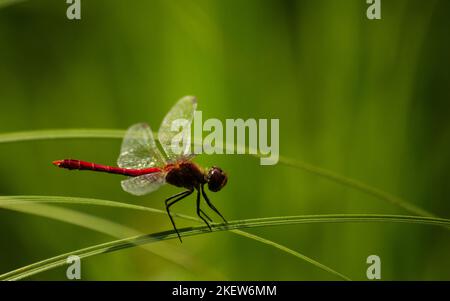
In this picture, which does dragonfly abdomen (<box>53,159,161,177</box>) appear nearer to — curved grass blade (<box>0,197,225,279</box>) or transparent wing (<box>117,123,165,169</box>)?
transparent wing (<box>117,123,165,169</box>)

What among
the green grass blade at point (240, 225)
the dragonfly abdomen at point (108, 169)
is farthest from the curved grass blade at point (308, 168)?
the dragonfly abdomen at point (108, 169)

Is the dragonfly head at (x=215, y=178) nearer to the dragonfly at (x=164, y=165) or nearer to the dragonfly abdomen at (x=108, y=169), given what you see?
the dragonfly at (x=164, y=165)

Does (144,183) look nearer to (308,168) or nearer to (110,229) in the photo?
(110,229)

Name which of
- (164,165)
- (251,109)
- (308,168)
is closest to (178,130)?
(164,165)

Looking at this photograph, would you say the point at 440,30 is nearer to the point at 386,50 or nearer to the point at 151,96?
the point at 386,50

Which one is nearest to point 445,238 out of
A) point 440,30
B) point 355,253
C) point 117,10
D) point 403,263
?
point 403,263

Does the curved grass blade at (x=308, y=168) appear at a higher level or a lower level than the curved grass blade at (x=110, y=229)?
higher
